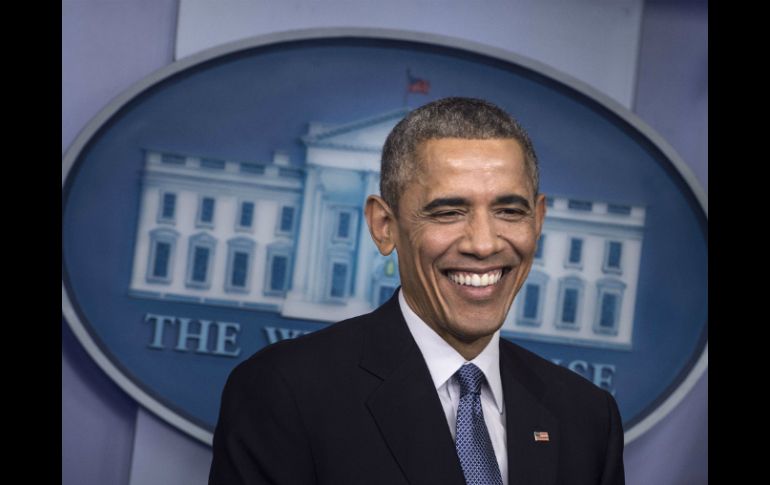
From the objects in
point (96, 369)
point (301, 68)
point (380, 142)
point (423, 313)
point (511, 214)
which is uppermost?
point (301, 68)

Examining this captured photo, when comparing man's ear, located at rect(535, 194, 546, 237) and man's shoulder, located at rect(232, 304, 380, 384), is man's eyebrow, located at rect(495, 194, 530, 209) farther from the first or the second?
man's shoulder, located at rect(232, 304, 380, 384)

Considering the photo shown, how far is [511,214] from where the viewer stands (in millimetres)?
1472

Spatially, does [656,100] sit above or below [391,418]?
above

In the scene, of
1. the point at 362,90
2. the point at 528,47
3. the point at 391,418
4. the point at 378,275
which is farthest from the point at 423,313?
the point at 528,47

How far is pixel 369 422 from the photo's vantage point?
4.77ft

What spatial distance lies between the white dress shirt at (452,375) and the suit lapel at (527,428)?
0.08ft

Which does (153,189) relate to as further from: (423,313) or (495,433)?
(495,433)

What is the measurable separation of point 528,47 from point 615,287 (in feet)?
2.32

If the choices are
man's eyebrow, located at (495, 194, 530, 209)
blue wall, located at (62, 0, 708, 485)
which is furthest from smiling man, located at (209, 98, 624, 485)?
blue wall, located at (62, 0, 708, 485)

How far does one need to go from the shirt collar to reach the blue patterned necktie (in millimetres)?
16

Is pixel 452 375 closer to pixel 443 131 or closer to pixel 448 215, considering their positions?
pixel 448 215

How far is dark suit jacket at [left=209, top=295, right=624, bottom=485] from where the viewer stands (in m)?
1.41

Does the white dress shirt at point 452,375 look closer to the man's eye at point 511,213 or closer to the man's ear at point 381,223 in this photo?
the man's ear at point 381,223

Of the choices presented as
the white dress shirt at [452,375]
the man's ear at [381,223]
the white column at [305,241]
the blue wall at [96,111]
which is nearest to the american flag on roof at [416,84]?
the blue wall at [96,111]
